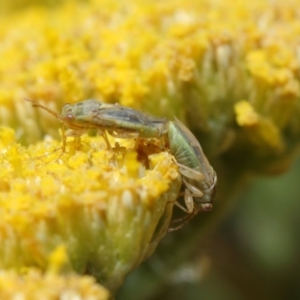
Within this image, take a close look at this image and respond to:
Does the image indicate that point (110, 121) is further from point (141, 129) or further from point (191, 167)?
point (191, 167)

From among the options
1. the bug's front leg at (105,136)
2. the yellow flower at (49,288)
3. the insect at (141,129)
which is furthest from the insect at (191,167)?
the yellow flower at (49,288)

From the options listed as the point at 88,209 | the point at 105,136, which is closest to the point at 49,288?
the point at 88,209

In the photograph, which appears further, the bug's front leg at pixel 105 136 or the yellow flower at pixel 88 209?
the bug's front leg at pixel 105 136

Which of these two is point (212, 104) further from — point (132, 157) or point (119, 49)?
point (132, 157)

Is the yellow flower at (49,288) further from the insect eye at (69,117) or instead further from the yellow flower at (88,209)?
the insect eye at (69,117)

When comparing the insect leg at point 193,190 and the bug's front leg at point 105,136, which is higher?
the bug's front leg at point 105,136

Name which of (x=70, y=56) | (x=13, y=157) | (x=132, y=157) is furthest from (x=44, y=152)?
(x=70, y=56)

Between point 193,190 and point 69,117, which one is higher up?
point 69,117
